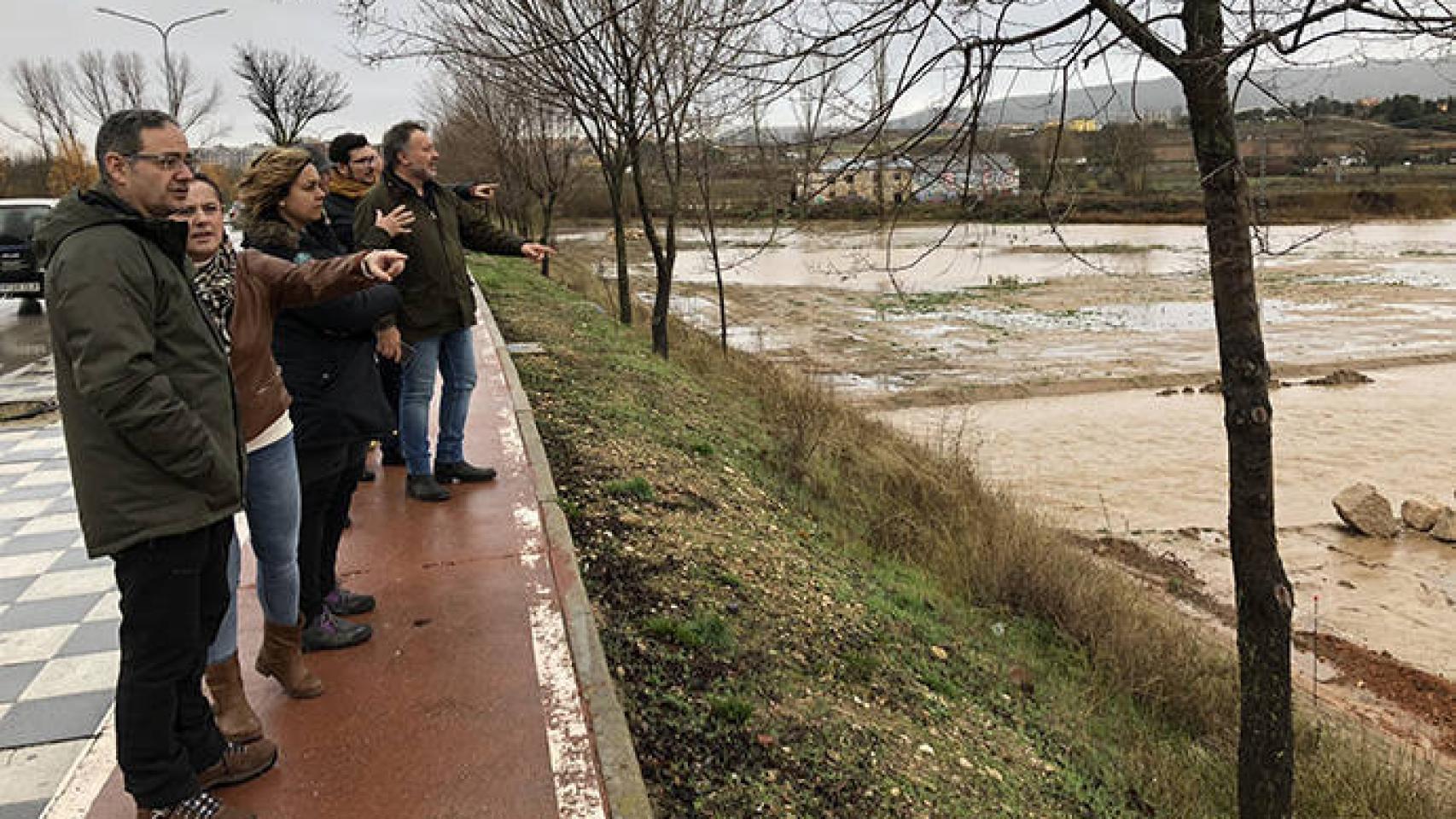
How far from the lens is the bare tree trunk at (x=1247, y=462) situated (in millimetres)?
3842

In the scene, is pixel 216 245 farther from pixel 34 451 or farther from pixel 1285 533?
pixel 1285 533

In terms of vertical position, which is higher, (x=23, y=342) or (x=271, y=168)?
(x=271, y=168)

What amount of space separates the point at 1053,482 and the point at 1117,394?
19.5ft

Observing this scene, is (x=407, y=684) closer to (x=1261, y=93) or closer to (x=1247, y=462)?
(x=1247, y=462)

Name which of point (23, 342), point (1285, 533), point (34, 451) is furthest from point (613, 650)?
point (23, 342)

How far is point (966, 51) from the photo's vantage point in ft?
13.9

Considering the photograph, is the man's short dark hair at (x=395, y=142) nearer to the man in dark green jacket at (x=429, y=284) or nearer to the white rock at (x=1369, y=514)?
the man in dark green jacket at (x=429, y=284)

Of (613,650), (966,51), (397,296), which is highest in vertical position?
(966,51)

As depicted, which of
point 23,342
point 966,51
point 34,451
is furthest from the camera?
point 23,342

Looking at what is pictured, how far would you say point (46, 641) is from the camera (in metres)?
4.49

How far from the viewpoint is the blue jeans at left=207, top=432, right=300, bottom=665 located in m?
3.31

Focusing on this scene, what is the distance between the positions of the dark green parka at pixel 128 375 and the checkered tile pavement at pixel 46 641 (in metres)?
1.31

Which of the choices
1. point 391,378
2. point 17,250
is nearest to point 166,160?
point 391,378

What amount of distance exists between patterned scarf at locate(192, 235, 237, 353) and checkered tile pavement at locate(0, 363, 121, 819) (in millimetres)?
1638
